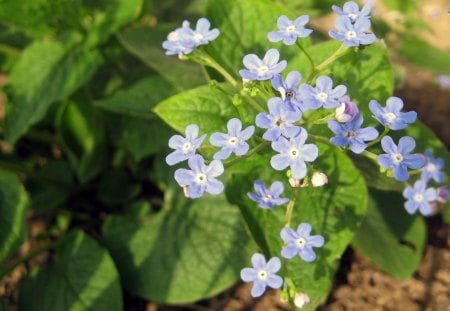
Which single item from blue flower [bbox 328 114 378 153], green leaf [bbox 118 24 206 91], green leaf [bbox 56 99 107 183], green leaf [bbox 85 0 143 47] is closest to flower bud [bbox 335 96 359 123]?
blue flower [bbox 328 114 378 153]

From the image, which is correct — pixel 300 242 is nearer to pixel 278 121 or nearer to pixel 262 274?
pixel 262 274

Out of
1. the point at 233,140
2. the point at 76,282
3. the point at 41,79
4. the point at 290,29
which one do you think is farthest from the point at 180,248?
the point at 290,29

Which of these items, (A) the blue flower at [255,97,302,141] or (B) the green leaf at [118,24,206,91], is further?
(B) the green leaf at [118,24,206,91]

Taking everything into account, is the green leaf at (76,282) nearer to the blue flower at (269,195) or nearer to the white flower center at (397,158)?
the blue flower at (269,195)

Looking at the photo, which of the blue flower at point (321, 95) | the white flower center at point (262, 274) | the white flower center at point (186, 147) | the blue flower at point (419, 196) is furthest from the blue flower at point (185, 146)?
the blue flower at point (419, 196)

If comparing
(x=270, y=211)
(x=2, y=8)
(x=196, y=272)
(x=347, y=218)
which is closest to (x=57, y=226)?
(x=196, y=272)

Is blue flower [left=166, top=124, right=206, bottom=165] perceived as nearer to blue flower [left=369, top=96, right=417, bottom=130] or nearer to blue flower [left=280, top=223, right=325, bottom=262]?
blue flower [left=280, top=223, right=325, bottom=262]

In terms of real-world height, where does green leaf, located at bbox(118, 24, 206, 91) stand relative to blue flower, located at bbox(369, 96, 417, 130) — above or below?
below
